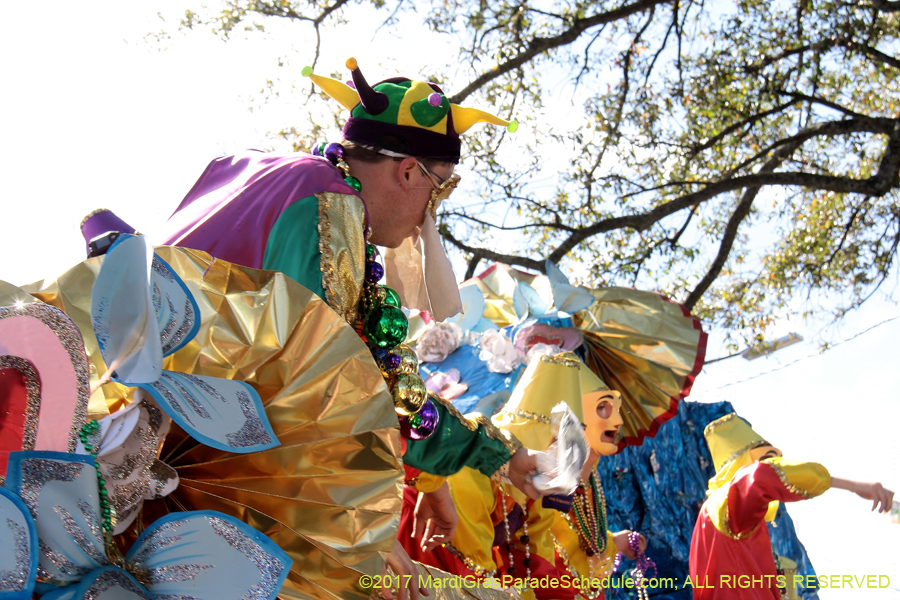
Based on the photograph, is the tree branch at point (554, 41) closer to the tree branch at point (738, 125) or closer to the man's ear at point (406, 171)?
the tree branch at point (738, 125)

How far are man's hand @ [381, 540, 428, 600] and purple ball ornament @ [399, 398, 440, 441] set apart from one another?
39cm

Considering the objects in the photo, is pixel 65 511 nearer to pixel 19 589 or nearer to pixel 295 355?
pixel 19 589

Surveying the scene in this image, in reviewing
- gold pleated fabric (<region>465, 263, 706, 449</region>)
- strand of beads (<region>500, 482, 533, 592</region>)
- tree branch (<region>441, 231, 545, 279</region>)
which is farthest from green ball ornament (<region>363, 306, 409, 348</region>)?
tree branch (<region>441, 231, 545, 279</region>)

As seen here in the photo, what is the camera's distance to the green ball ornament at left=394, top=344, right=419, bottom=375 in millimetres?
1778

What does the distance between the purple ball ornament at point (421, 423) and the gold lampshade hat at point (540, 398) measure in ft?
3.26

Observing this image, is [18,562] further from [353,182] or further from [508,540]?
[508,540]

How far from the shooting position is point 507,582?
2939 millimetres

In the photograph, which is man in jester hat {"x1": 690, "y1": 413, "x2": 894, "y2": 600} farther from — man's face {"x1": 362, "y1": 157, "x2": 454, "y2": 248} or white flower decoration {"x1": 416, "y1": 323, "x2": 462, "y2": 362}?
man's face {"x1": 362, "y1": 157, "x2": 454, "y2": 248}

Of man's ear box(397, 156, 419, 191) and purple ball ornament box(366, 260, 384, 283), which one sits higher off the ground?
man's ear box(397, 156, 419, 191)

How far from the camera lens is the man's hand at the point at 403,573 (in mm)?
1347

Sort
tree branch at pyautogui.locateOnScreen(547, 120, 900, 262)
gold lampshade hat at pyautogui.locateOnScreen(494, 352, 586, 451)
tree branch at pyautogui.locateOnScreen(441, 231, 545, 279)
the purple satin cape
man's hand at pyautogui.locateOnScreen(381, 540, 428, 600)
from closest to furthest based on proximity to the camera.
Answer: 1. man's hand at pyautogui.locateOnScreen(381, 540, 428, 600)
2. the purple satin cape
3. gold lampshade hat at pyautogui.locateOnScreen(494, 352, 586, 451)
4. tree branch at pyautogui.locateOnScreen(547, 120, 900, 262)
5. tree branch at pyautogui.locateOnScreen(441, 231, 545, 279)

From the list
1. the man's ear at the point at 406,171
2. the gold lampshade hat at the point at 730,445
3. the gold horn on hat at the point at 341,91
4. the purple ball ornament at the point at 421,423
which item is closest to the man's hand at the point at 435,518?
the purple ball ornament at the point at 421,423

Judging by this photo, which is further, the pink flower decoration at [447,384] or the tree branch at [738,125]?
the tree branch at [738,125]

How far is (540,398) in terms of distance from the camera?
2850 mm
